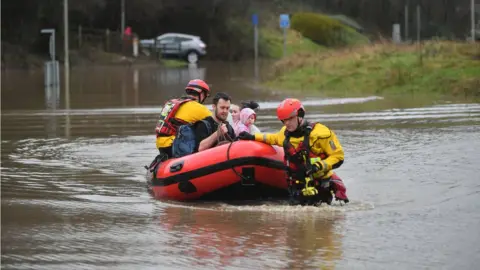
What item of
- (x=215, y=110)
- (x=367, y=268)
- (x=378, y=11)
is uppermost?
(x=378, y=11)

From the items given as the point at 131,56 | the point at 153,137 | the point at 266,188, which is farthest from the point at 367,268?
the point at 131,56

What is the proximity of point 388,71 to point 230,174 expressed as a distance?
20.6 m

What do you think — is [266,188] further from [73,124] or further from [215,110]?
[73,124]

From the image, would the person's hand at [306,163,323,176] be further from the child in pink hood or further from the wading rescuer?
the child in pink hood

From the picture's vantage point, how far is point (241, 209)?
475 inches

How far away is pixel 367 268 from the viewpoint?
877 centimetres

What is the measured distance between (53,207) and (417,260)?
480cm

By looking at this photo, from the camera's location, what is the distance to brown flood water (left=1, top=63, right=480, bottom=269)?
9.21 meters

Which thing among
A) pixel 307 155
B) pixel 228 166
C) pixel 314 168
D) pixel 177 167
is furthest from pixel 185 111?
pixel 314 168

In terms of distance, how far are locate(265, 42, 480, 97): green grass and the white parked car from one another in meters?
25.0

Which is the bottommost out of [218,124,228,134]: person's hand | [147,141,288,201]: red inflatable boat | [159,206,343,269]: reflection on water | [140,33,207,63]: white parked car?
[159,206,343,269]: reflection on water

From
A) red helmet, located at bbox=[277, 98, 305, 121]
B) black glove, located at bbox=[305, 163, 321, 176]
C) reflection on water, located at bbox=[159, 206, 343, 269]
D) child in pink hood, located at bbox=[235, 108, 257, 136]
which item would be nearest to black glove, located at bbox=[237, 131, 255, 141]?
red helmet, located at bbox=[277, 98, 305, 121]

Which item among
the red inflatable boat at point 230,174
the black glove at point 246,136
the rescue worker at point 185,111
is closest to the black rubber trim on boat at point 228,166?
the red inflatable boat at point 230,174

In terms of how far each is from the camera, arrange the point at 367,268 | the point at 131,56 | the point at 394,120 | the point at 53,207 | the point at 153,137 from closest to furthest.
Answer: the point at 367,268 < the point at 53,207 < the point at 153,137 < the point at 394,120 < the point at 131,56
